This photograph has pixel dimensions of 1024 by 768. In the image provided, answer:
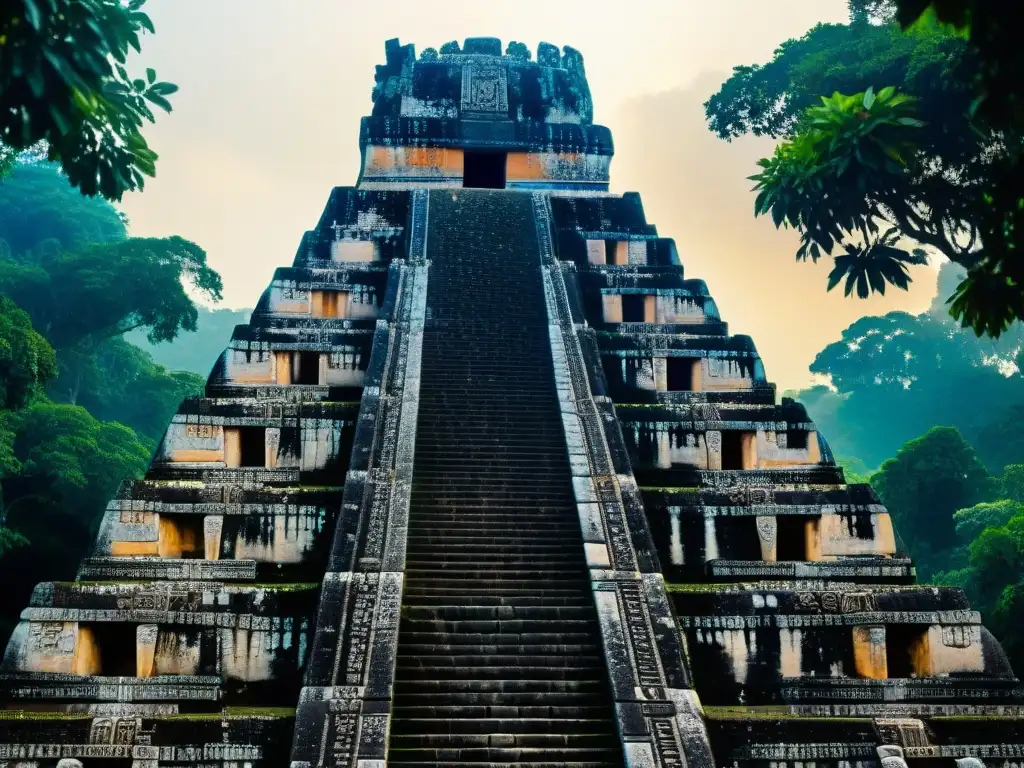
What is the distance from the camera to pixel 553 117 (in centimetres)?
2261

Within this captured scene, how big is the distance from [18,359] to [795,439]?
46.1ft

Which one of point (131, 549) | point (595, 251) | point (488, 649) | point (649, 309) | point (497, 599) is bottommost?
point (488, 649)

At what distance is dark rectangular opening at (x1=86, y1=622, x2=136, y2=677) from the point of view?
1105cm

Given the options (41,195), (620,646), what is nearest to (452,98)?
(620,646)

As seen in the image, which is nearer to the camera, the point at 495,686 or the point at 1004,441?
the point at 495,686

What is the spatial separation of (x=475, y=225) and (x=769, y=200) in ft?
15.2

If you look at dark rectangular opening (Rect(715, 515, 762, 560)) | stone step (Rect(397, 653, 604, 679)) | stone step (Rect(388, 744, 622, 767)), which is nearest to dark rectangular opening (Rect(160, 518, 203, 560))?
stone step (Rect(397, 653, 604, 679))

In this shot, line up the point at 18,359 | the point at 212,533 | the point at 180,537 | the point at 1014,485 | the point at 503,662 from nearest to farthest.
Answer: the point at 503,662, the point at 212,533, the point at 180,537, the point at 18,359, the point at 1014,485

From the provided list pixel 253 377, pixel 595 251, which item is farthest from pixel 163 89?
pixel 595 251

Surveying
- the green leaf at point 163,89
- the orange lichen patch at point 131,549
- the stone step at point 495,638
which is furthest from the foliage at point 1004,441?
the green leaf at point 163,89

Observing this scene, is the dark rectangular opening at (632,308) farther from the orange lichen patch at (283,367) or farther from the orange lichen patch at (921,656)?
the orange lichen patch at (921,656)

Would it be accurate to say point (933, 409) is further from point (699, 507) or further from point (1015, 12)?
point (1015, 12)

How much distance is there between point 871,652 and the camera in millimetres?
11078

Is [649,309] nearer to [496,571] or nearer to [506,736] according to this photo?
[496,571]
